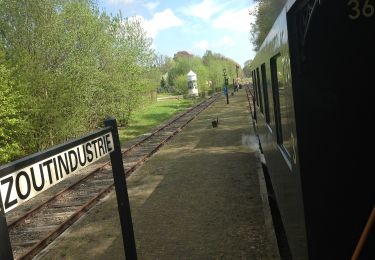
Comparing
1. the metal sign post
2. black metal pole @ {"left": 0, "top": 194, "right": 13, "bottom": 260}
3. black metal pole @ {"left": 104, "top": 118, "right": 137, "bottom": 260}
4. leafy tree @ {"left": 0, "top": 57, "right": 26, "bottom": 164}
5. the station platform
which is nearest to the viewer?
black metal pole @ {"left": 0, "top": 194, "right": 13, "bottom": 260}

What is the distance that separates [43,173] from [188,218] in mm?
5774

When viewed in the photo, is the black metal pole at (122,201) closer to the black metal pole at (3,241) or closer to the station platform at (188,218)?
the black metal pole at (3,241)

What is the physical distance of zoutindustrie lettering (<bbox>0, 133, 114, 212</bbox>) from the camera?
2551mm

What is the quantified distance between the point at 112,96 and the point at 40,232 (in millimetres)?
21025

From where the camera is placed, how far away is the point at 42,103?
62.8 feet

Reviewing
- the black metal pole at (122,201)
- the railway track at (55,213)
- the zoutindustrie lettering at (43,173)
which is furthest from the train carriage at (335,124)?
the railway track at (55,213)

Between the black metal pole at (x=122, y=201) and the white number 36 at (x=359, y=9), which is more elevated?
the white number 36 at (x=359, y=9)

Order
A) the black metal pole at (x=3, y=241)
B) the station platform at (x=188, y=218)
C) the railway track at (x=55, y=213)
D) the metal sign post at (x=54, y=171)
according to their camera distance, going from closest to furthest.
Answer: the black metal pole at (x=3, y=241), the metal sign post at (x=54, y=171), the station platform at (x=188, y=218), the railway track at (x=55, y=213)

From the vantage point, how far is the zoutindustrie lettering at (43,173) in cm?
255

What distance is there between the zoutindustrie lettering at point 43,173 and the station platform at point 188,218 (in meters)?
3.48

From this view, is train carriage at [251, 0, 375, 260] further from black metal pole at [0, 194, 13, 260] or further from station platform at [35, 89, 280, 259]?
station platform at [35, 89, 280, 259]

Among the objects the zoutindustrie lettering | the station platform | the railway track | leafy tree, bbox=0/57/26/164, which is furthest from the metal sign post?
leafy tree, bbox=0/57/26/164

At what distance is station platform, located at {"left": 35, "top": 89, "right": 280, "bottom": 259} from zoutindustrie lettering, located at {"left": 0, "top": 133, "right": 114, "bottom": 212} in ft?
11.4

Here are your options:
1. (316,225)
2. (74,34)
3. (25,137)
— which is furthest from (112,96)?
(316,225)
